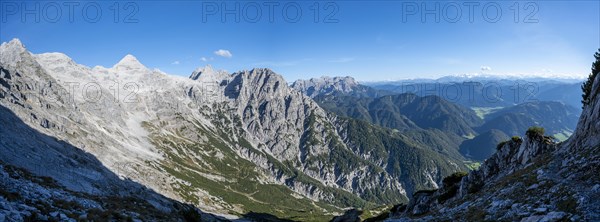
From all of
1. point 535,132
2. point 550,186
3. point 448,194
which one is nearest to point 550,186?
point 550,186

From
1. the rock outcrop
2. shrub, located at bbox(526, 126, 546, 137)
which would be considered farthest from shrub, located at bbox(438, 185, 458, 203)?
shrub, located at bbox(526, 126, 546, 137)

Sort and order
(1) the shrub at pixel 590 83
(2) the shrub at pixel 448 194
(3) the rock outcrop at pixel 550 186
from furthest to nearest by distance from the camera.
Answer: (2) the shrub at pixel 448 194, (1) the shrub at pixel 590 83, (3) the rock outcrop at pixel 550 186

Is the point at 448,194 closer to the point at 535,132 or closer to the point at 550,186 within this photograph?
the point at 535,132

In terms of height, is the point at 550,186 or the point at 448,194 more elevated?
the point at 550,186

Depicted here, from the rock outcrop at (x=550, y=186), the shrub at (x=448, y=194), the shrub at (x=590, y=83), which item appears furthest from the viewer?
the shrub at (x=448, y=194)

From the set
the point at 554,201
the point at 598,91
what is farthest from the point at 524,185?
the point at 598,91

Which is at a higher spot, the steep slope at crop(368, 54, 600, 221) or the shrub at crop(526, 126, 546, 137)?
the shrub at crop(526, 126, 546, 137)

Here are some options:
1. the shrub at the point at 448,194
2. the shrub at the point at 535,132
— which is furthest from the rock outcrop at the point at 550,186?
the shrub at the point at 448,194

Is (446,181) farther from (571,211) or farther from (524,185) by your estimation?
(571,211)

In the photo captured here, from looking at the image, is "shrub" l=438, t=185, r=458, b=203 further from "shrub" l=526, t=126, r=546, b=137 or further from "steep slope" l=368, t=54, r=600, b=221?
"shrub" l=526, t=126, r=546, b=137

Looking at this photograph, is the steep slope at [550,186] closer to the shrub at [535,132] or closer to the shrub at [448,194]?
the shrub at [535,132]

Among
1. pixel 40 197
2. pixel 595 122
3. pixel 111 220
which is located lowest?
pixel 111 220
